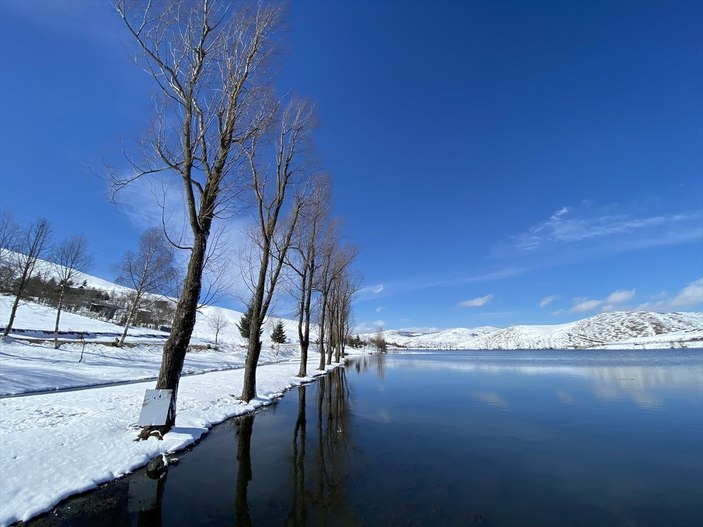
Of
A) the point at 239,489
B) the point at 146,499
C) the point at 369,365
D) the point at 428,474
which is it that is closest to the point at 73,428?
the point at 146,499

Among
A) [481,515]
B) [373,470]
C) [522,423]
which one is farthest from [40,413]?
[522,423]

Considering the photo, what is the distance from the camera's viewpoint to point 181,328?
319 inches

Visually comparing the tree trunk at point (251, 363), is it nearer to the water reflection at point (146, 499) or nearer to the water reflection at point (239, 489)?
the water reflection at point (239, 489)

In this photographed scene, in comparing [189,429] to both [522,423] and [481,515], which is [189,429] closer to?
[481,515]

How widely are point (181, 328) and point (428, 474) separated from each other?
6.44 metres

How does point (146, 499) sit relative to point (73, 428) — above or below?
below

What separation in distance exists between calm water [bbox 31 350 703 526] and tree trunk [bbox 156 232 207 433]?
5.70 ft

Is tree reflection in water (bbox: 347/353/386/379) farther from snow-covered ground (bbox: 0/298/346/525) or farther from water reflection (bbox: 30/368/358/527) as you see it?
water reflection (bbox: 30/368/358/527)

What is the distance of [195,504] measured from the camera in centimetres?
461

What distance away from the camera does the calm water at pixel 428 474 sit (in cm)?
439

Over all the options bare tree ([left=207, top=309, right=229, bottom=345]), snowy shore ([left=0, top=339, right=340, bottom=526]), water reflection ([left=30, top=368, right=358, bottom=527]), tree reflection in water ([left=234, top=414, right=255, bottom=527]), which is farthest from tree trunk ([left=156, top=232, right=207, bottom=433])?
bare tree ([left=207, top=309, right=229, bottom=345])

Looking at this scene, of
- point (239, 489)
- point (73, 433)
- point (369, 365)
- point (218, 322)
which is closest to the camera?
point (239, 489)

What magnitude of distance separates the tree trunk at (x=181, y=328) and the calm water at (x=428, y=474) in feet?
5.70

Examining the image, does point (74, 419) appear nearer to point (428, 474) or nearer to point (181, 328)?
point (181, 328)
